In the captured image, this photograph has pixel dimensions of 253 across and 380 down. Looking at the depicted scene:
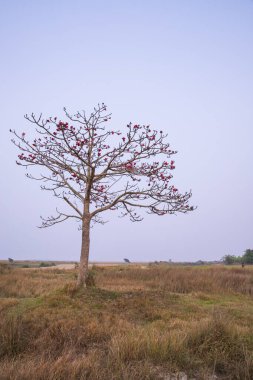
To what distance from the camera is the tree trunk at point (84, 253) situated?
42.0ft

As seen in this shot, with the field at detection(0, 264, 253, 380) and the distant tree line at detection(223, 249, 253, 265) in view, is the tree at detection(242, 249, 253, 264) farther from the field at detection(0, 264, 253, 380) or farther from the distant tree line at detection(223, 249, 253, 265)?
the field at detection(0, 264, 253, 380)

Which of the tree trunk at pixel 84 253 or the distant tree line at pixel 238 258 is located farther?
the distant tree line at pixel 238 258

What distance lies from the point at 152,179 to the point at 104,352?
7.57 metres

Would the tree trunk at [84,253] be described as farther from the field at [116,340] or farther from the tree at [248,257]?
the tree at [248,257]

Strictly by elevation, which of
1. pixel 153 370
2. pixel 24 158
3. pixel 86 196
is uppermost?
pixel 24 158

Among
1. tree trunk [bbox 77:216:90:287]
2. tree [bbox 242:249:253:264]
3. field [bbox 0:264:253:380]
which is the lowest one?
field [bbox 0:264:253:380]

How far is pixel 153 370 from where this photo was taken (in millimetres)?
5137

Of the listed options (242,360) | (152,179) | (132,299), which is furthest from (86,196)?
(242,360)

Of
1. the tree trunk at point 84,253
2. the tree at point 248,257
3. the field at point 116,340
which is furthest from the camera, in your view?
the tree at point 248,257

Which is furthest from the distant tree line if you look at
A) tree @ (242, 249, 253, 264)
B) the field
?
the field

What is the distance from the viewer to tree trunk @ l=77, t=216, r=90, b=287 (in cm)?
1279

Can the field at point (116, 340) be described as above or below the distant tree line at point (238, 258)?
below

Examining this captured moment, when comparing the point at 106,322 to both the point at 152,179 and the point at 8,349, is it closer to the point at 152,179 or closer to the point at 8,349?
the point at 8,349

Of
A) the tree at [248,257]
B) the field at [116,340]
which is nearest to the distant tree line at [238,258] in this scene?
the tree at [248,257]
